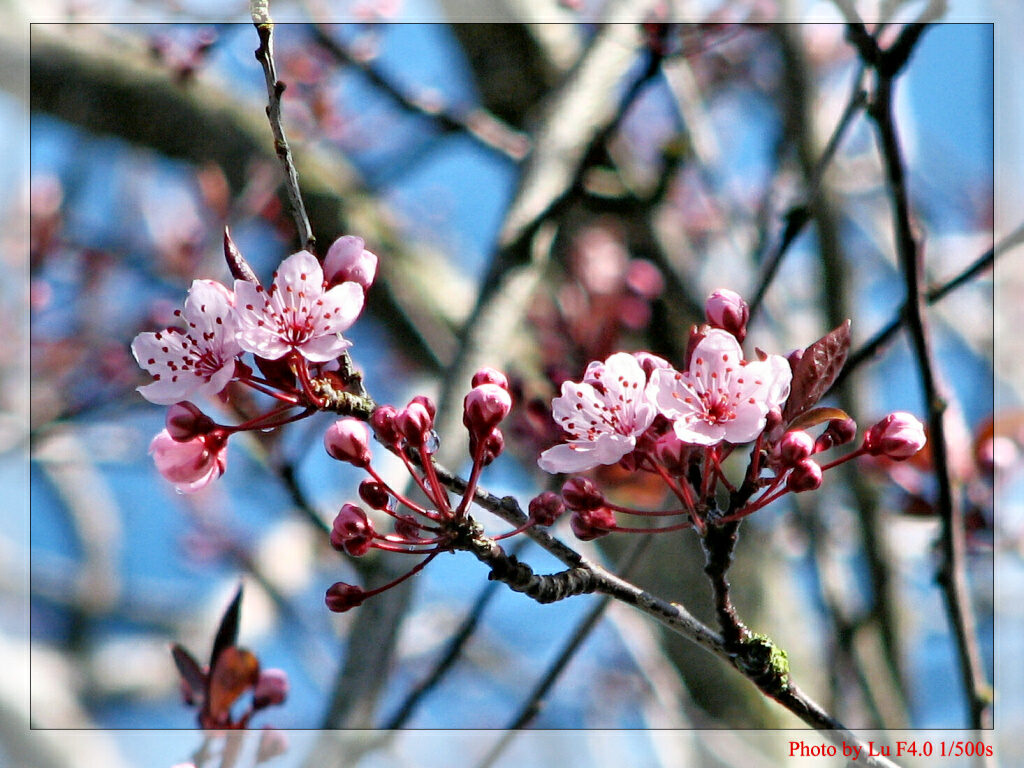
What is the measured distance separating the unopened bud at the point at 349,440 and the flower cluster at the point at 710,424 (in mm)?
141

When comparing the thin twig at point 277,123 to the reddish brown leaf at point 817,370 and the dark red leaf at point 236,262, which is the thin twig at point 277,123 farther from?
the reddish brown leaf at point 817,370

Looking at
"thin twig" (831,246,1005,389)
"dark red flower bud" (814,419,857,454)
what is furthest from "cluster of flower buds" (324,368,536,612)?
"thin twig" (831,246,1005,389)

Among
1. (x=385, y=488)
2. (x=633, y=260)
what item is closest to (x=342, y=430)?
(x=385, y=488)

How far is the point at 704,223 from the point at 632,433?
265 centimetres

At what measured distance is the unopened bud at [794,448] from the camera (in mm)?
676

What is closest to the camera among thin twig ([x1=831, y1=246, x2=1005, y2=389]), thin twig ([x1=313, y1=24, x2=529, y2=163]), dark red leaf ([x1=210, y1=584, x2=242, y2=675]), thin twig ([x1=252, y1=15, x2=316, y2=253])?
thin twig ([x1=252, y1=15, x2=316, y2=253])

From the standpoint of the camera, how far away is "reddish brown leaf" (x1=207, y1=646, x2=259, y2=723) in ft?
3.39

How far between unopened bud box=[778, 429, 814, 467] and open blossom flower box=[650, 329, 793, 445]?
3 centimetres

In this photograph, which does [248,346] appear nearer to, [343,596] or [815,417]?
[343,596]

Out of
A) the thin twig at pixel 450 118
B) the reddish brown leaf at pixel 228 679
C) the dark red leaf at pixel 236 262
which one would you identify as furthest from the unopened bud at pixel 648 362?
the thin twig at pixel 450 118

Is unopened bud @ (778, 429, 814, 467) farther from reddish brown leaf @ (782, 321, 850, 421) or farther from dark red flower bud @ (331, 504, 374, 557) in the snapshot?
dark red flower bud @ (331, 504, 374, 557)

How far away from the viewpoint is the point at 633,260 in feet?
8.58

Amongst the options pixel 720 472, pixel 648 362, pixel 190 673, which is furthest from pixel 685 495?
pixel 190 673

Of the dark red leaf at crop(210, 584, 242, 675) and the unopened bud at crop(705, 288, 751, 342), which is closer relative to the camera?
the unopened bud at crop(705, 288, 751, 342)
